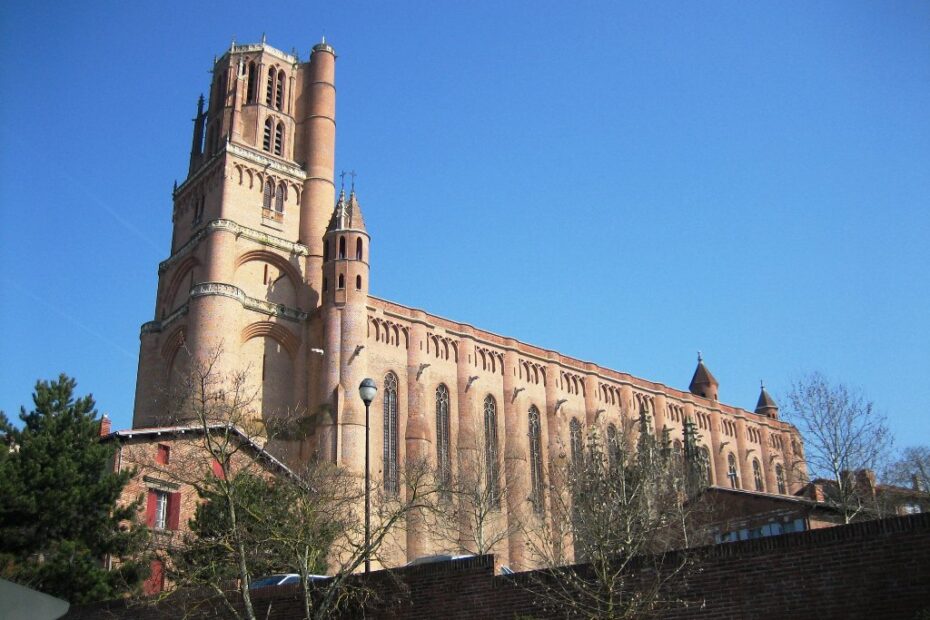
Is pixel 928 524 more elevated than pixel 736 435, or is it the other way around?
pixel 736 435

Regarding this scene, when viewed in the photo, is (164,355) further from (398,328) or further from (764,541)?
(764,541)

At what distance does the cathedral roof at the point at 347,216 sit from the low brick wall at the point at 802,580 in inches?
1493

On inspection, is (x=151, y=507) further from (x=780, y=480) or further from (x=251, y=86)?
(x=780, y=480)

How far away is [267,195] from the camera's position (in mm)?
55375

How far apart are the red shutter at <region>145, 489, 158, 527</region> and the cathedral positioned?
44.9 feet

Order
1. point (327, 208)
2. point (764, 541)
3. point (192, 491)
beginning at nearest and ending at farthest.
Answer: point (764, 541) < point (192, 491) < point (327, 208)

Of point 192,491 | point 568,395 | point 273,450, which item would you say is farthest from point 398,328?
point 192,491

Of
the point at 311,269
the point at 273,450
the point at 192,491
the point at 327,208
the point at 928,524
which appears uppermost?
the point at 327,208

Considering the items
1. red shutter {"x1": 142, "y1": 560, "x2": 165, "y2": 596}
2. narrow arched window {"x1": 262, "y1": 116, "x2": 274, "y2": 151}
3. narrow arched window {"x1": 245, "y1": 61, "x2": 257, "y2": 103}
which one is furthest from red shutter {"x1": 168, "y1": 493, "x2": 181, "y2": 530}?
narrow arched window {"x1": 245, "y1": 61, "x2": 257, "y2": 103}

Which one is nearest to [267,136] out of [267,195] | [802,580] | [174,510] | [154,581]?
[267,195]

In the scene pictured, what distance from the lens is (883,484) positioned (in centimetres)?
4206

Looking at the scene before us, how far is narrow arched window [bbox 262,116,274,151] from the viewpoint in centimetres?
5784

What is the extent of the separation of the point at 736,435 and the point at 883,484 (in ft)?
118

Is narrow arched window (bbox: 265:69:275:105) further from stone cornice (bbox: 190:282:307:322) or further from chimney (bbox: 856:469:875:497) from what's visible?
chimney (bbox: 856:469:875:497)
